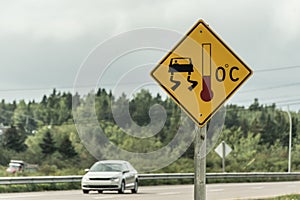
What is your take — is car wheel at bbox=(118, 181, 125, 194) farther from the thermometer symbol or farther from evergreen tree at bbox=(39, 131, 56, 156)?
evergreen tree at bbox=(39, 131, 56, 156)

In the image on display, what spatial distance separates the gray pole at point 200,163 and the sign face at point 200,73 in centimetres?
17

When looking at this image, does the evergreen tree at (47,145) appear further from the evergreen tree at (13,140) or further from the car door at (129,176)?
the car door at (129,176)

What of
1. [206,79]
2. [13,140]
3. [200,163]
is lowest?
[200,163]

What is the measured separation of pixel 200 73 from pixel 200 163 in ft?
4.09

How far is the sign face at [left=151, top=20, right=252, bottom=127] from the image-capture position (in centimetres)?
1068

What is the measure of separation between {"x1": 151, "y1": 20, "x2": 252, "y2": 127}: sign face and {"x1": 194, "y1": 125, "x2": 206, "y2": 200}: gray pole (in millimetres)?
166

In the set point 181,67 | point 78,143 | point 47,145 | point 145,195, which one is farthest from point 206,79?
point 47,145

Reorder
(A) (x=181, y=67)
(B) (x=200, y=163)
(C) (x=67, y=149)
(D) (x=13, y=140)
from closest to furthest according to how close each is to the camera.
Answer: (B) (x=200, y=163) → (A) (x=181, y=67) → (C) (x=67, y=149) → (D) (x=13, y=140)

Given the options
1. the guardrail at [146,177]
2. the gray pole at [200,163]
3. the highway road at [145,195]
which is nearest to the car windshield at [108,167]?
the highway road at [145,195]

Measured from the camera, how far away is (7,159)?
94.4m

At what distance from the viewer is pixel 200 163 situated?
34.9 ft

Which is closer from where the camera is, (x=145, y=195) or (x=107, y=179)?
(x=145, y=195)

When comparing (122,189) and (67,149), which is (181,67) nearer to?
(122,189)

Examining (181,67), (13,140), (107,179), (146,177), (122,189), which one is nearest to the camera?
(181,67)
